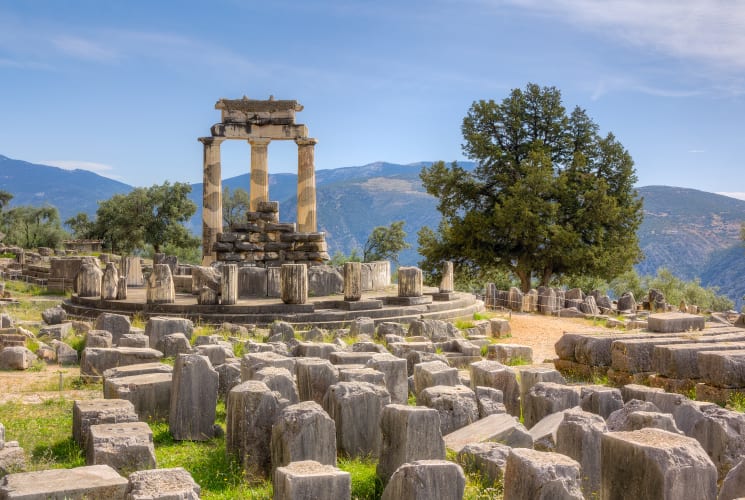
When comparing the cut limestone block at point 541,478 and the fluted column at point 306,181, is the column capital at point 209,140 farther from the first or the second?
the cut limestone block at point 541,478

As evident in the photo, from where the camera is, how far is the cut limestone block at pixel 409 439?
564 cm

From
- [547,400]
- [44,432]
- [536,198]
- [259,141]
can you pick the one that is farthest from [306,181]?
[547,400]

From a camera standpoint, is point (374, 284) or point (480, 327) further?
point (374, 284)

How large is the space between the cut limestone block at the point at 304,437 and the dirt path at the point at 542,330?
8.22 metres

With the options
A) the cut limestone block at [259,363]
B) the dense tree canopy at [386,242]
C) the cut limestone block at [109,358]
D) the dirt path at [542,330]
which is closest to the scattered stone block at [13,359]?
the cut limestone block at [109,358]

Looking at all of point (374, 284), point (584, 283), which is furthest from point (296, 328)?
point (584, 283)

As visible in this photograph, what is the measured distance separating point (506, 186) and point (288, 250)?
12072 millimetres

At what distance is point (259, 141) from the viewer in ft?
90.6

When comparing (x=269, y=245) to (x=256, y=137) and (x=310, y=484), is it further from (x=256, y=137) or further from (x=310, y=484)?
(x=310, y=484)

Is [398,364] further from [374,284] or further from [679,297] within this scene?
[679,297]

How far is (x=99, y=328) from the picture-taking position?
12984mm

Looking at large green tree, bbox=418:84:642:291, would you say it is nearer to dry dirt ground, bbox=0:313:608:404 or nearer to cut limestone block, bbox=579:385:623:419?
dry dirt ground, bbox=0:313:608:404

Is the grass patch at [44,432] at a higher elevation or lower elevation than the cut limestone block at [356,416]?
lower

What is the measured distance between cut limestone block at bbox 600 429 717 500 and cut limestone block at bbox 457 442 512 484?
83 cm
